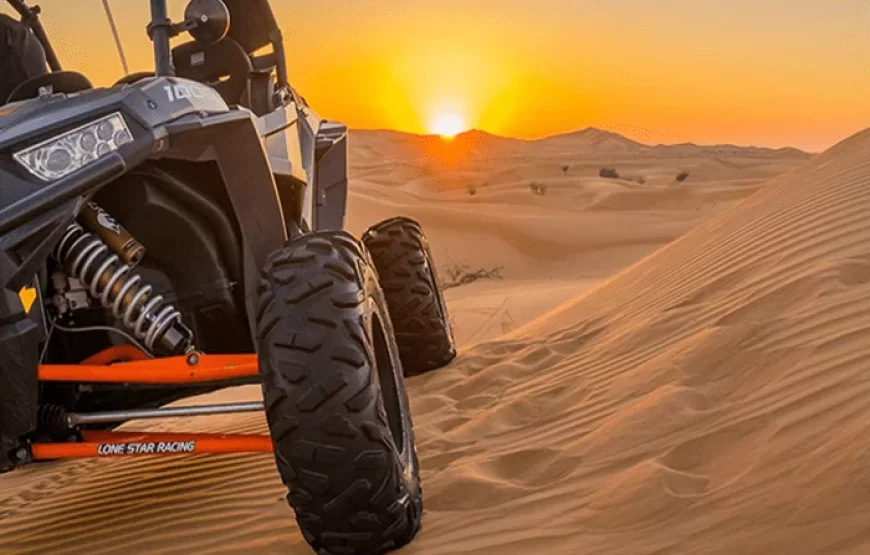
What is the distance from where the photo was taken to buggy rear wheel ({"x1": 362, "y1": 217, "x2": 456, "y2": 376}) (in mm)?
6027

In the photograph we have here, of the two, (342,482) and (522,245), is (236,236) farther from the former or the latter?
(522,245)

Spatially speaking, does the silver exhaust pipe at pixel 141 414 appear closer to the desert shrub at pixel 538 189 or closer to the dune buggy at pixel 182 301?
the dune buggy at pixel 182 301

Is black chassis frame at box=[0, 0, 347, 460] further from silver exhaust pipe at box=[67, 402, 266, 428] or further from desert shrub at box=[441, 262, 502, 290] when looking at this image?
desert shrub at box=[441, 262, 502, 290]

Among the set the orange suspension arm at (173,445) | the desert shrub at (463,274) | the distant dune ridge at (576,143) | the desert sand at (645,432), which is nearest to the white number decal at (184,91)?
the orange suspension arm at (173,445)

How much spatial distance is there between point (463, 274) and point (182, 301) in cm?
1228

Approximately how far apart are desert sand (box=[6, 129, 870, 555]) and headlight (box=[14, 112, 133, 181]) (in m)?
1.32

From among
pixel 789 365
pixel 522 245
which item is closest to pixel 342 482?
pixel 789 365

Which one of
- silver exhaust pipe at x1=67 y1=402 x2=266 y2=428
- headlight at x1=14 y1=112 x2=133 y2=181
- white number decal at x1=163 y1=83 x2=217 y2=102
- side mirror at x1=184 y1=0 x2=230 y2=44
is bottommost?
silver exhaust pipe at x1=67 y1=402 x2=266 y2=428

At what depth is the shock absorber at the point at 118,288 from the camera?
3223mm

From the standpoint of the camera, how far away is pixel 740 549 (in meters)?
2.68

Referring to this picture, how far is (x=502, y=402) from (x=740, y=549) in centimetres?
231

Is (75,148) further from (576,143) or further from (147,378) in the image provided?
(576,143)

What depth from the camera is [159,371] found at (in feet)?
10.7

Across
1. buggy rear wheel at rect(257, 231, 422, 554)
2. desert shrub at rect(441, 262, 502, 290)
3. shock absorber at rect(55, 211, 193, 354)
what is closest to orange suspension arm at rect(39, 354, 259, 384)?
shock absorber at rect(55, 211, 193, 354)
